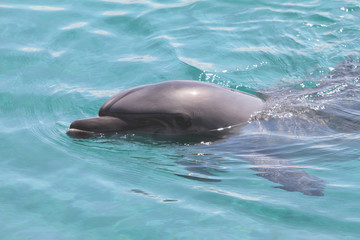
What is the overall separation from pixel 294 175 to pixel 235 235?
1.48 m

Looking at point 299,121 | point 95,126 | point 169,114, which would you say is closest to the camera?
point 95,126

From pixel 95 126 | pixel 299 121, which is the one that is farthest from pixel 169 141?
pixel 299 121

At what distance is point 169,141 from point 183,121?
31cm

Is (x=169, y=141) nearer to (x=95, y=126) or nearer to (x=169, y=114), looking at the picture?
(x=169, y=114)

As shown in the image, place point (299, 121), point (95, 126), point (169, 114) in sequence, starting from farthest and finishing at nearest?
point (299, 121) < point (169, 114) < point (95, 126)

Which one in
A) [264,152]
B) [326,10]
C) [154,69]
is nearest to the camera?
[264,152]

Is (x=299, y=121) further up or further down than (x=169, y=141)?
further up

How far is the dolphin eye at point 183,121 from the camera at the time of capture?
21.0 ft

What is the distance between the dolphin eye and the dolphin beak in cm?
67

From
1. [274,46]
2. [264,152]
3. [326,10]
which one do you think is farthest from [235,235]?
[326,10]

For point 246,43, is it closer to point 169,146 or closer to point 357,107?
point 357,107

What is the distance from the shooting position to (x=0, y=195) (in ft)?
17.1

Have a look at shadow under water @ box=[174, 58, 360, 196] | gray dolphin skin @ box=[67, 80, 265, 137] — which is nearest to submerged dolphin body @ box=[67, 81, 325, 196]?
gray dolphin skin @ box=[67, 80, 265, 137]

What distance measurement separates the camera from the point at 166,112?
6336mm
